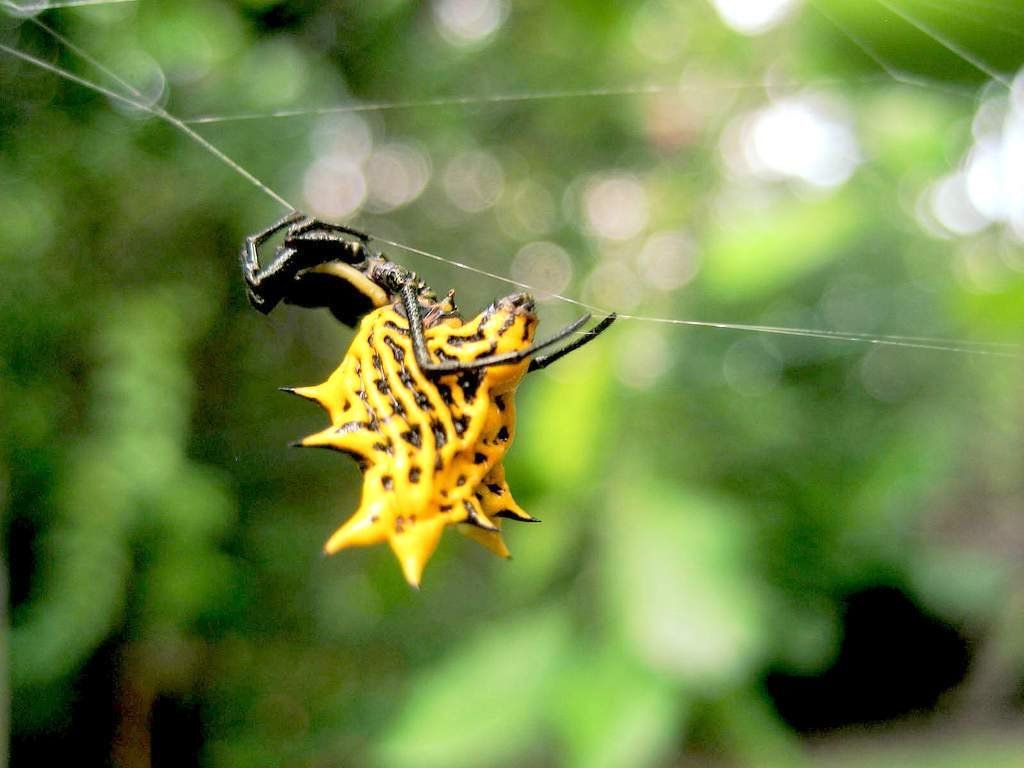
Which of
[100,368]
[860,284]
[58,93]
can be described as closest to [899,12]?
[58,93]

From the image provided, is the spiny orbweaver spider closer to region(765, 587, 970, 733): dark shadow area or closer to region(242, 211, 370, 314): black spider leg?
region(242, 211, 370, 314): black spider leg

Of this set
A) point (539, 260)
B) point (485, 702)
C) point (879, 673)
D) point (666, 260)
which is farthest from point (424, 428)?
point (879, 673)

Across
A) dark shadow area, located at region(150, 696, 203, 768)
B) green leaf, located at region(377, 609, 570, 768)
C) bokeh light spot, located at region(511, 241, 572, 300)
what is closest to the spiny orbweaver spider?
green leaf, located at region(377, 609, 570, 768)

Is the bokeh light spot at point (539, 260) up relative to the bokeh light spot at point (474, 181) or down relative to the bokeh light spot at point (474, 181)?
down

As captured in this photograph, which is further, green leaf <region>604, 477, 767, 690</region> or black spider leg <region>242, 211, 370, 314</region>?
green leaf <region>604, 477, 767, 690</region>

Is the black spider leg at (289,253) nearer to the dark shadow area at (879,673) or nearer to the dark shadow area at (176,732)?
the dark shadow area at (176,732)

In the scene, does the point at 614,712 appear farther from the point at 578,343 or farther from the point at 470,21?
the point at 470,21

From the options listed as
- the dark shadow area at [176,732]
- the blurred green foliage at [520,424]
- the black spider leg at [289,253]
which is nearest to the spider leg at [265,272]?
the black spider leg at [289,253]

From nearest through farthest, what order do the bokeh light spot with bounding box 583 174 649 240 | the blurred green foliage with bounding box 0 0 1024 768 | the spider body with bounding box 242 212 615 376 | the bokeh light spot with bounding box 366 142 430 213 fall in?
the spider body with bounding box 242 212 615 376, the blurred green foliage with bounding box 0 0 1024 768, the bokeh light spot with bounding box 583 174 649 240, the bokeh light spot with bounding box 366 142 430 213
